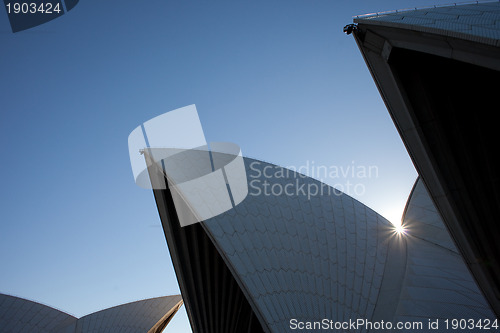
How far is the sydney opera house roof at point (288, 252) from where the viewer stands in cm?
912

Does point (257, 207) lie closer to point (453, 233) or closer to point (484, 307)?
point (453, 233)

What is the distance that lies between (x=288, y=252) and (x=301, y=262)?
504 mm

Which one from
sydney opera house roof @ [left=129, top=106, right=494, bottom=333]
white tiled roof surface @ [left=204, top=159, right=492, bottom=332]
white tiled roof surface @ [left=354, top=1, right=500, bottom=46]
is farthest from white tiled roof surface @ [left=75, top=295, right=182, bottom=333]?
white tiled roof surface @ [left=354, top=1, right=500, bottom=46]

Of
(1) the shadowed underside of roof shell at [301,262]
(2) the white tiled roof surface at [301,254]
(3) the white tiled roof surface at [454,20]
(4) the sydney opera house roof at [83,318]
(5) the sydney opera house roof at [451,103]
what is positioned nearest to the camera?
(3) the white tiled roof surface at [454,20]

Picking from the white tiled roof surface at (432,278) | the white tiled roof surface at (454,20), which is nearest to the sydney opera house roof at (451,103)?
the white tiled roof surface at (454,20)

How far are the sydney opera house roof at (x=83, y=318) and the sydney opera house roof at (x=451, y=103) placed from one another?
19181mm

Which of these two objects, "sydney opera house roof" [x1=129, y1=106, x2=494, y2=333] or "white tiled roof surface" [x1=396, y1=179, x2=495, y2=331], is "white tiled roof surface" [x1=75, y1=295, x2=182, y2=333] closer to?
"sydney opera house roof" [x1=129, y1=106, x2=494, y2=333]

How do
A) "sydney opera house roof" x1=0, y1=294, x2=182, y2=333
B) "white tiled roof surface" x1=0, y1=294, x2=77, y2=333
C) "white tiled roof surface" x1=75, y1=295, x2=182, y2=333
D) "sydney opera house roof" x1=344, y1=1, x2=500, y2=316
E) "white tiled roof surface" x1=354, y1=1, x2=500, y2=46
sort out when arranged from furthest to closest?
1. "white tiled roof surface" x1=75, y1=295, x2=182, y2=333
2. "sydney opera house roof" x1=0, y1=294, x2=182, y2=333
3. "white tiled roof surface" x1=0, y1=294, x2=77, y2=333
4. "sydney opera house roof" x1=344, y1=1, x2=500, y2=316
5. "white tiled roof surface" x1=354, y1=1, x2=500, y2=46

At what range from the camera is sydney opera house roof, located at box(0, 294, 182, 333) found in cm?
1969

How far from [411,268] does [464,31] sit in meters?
10.2

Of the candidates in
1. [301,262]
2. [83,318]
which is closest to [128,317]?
[83,318]

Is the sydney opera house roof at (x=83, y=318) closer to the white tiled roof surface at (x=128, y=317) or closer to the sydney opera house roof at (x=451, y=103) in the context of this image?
the white tiled roof surface at (x=128, y=317)

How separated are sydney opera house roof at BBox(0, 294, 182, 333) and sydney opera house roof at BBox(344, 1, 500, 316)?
19.2 m

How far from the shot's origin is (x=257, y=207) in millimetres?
11539
